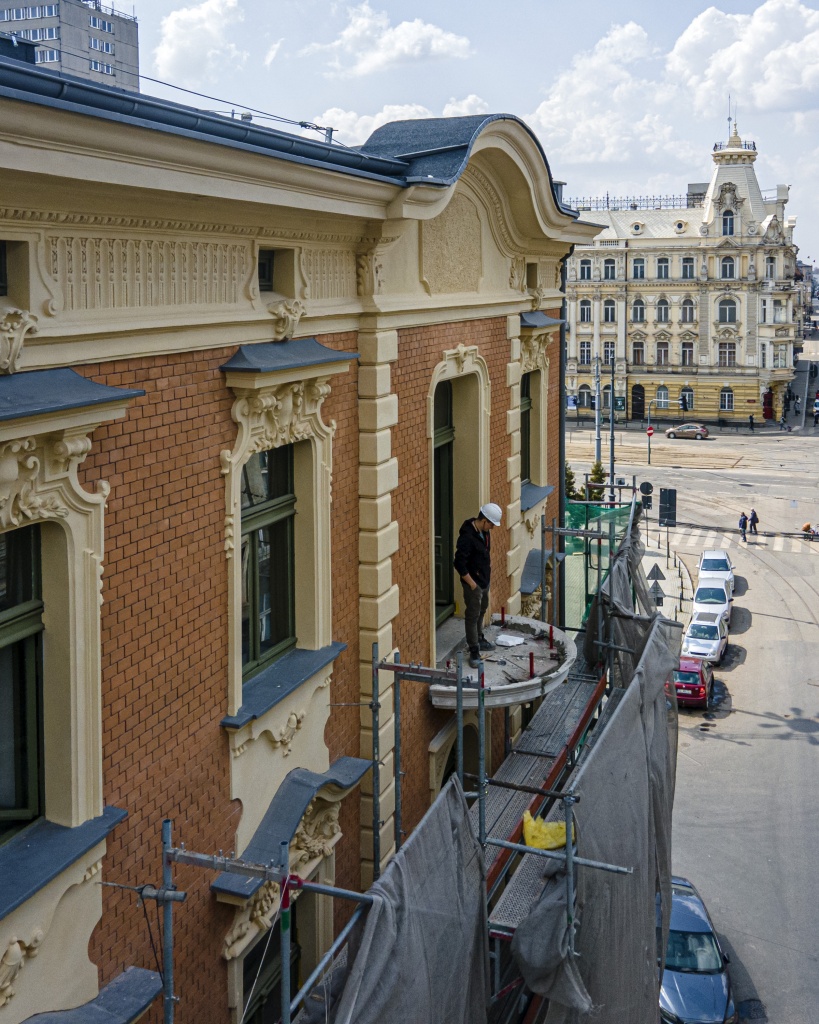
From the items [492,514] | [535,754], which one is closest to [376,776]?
[492,514]

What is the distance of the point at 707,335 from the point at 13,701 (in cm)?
8337

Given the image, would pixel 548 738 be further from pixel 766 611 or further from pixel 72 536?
pixel 766 611

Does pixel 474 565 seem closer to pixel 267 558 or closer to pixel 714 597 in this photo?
pixel 267 558

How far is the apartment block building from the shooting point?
361 inches

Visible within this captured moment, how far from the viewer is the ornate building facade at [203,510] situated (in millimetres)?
6301

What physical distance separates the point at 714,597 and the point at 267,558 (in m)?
31.7

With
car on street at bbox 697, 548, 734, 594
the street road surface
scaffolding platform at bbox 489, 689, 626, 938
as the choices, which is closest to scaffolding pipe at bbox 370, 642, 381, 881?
scaffolding platform at bbox 489, 689, 626, 938

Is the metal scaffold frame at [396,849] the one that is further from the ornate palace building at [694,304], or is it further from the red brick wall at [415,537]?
the ornate palace building at [694,304]

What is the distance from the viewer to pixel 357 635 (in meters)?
10.9

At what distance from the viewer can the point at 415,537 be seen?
12117 millimetres

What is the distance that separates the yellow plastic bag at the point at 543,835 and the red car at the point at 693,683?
801 inches

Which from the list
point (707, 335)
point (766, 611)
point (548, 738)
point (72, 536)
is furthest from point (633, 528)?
point (707, 335)

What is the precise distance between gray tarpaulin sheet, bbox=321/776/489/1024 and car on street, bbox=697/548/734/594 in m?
33.1

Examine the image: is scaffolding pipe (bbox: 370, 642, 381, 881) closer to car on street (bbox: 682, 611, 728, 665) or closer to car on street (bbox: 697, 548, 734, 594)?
car on street (bbox: 682, 611, 728, 665)
